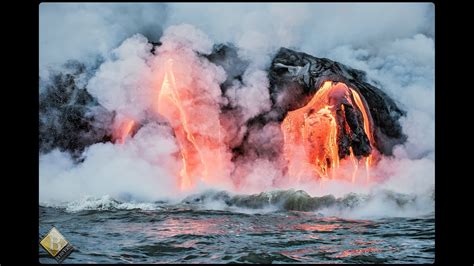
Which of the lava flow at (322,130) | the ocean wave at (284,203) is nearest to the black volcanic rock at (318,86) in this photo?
the lava flow at (322,130)

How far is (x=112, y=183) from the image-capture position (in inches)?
536

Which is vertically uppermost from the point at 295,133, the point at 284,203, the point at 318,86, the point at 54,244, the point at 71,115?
the point at 318,86

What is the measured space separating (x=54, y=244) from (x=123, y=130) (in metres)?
7.96

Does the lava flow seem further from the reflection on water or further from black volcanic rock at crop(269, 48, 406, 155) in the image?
the reflection on water

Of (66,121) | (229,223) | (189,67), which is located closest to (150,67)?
(189,67)

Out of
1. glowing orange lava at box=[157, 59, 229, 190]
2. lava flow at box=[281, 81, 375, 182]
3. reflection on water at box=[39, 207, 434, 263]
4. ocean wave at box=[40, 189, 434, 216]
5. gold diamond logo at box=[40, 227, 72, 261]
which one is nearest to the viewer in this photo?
gold diamond logo at box=[40, 227, 72, 261]

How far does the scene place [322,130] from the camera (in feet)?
58.2

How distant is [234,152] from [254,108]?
177 cm

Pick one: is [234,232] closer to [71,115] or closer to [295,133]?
[295,133]

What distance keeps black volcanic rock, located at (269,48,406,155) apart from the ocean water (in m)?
4.29

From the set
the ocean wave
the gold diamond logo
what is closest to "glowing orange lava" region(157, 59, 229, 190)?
the ocean wave

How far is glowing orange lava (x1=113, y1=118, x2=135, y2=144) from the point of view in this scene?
1617 centimetres

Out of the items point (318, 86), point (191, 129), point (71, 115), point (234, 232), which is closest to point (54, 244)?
point (234, 232)

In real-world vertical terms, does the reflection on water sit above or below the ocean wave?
below
